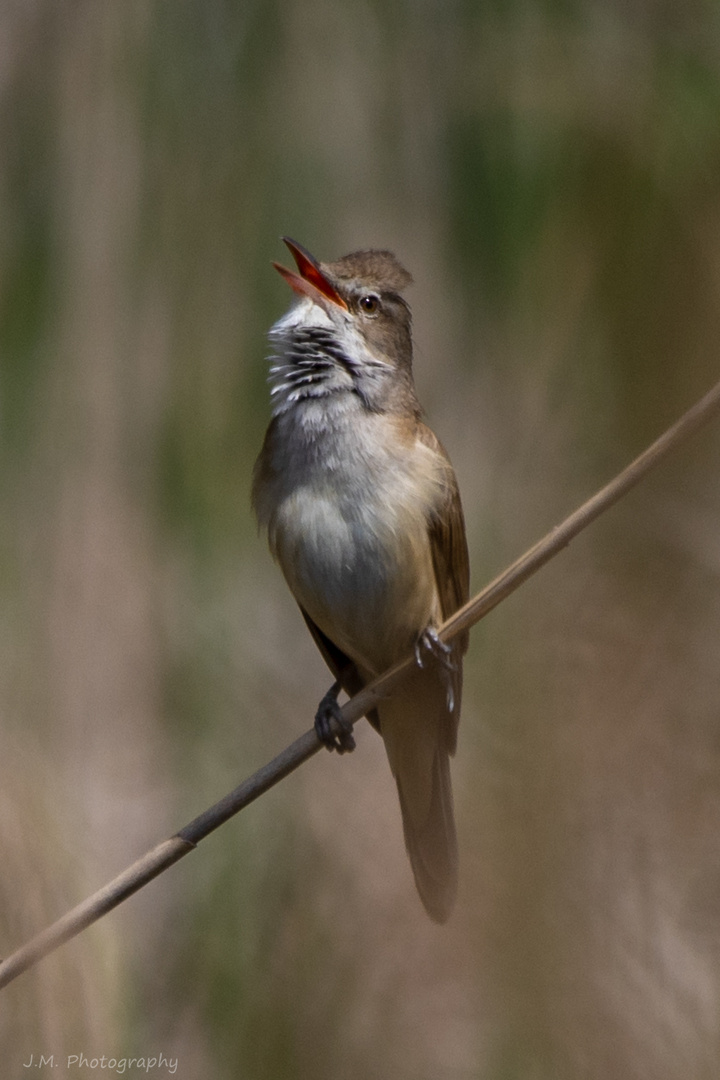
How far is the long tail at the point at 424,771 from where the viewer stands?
10.8ft

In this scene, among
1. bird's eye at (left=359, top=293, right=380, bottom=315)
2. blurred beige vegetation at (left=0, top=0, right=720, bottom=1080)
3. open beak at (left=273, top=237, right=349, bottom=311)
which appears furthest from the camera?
bird's eye at (left=359, top=293, right=380, bottom=315)

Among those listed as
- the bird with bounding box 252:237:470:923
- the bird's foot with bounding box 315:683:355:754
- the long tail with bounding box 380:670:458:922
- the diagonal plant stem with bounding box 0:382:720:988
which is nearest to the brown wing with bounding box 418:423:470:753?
the bird with bounding box 252:237:470:923

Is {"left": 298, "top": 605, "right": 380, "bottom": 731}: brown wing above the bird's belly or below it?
below

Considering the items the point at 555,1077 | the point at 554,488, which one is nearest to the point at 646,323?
the point at 554,488

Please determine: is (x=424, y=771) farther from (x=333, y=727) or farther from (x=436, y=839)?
(x=333, y=727)

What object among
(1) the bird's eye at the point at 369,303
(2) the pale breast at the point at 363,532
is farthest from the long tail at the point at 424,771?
(1) the bird's eye at the point at 369,303

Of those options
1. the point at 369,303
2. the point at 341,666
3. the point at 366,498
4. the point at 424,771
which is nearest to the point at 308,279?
the point at 369,303

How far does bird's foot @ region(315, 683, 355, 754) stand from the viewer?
304cm

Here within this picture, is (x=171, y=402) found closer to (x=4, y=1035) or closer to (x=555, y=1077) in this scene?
(x=4, y=1035)

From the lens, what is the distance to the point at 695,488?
6.61 feet

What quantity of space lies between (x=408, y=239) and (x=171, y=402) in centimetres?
89

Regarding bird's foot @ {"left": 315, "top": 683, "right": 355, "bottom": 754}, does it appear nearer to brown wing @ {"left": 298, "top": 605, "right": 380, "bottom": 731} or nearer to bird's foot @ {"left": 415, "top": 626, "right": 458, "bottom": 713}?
brown wing @ {"left": 298, "top": 605, "right": 380, "bottom": 731}

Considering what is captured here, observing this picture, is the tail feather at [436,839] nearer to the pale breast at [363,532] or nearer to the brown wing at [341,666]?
the brown wing at [341,666]

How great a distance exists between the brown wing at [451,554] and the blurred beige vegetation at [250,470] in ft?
0.33
